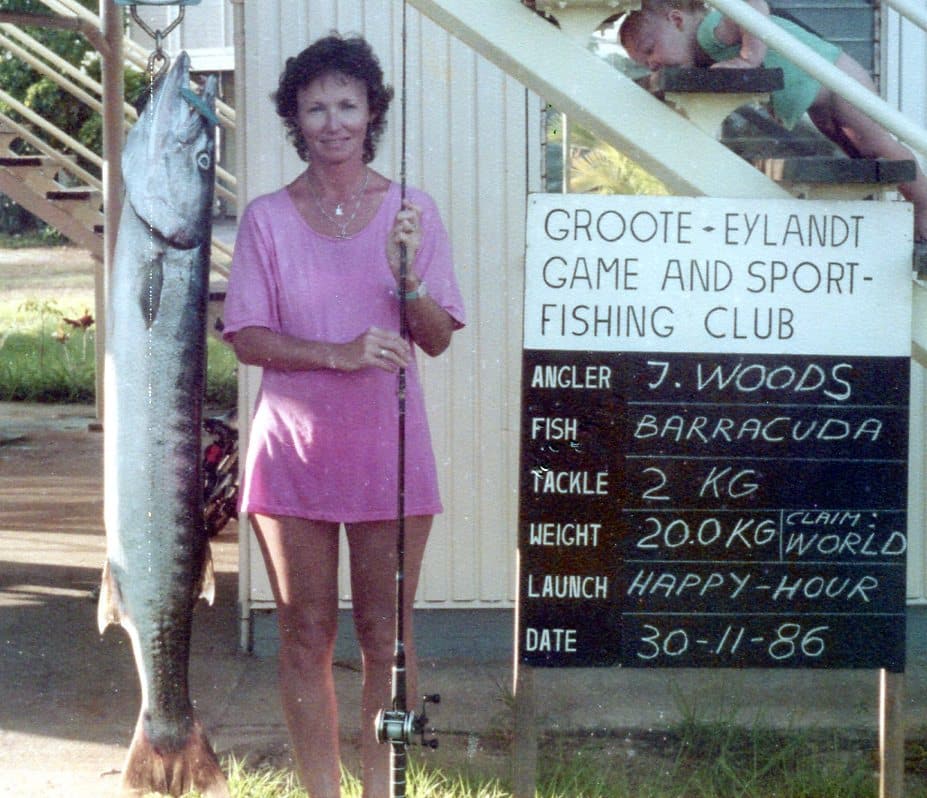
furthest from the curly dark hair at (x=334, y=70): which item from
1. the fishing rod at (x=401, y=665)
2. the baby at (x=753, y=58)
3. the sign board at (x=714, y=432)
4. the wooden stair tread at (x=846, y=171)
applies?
the wooden stair tread at (x=846, y=171)

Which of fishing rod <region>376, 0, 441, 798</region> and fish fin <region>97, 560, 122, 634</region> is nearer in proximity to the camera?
fishing rod <region>376, 0, 441, 798</region>

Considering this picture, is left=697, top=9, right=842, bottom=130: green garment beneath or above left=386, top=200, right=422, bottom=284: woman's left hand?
above

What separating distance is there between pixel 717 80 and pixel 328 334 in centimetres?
116

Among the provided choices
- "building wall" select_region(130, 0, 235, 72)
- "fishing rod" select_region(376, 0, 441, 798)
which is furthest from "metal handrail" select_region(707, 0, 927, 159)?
"building wall" select_region(130, 0, 235, 72)

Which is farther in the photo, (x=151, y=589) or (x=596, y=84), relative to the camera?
(x=596, y=84)

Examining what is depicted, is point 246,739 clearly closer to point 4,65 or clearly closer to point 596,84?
point 596,84

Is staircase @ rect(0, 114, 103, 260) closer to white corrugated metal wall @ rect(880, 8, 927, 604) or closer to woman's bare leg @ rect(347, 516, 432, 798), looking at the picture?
white corrugated metal wall @ rect(880, 8, 927, 604)

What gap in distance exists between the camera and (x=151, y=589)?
11.6ft

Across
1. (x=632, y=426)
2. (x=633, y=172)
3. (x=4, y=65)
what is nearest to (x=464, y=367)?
(x=632, y=426)

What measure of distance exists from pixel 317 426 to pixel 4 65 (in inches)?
877

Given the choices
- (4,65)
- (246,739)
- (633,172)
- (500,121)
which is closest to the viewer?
(246,739)

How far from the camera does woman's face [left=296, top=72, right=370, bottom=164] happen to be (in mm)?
3732

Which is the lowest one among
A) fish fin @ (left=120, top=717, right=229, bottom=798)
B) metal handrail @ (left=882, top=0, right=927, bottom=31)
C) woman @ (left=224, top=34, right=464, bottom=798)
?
fish fin @ (left=120, top=717, right=229, bottom=798)

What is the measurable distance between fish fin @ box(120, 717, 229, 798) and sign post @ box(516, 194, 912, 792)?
0.84 metres
